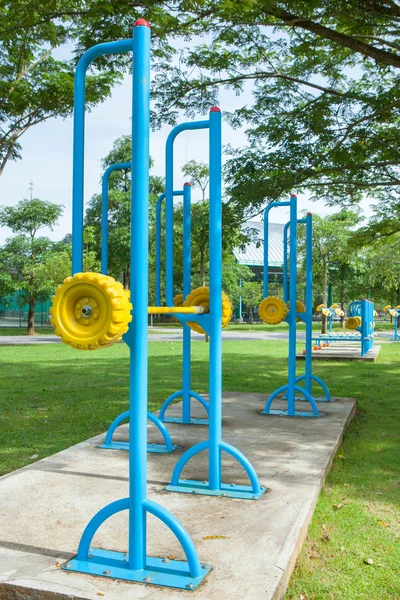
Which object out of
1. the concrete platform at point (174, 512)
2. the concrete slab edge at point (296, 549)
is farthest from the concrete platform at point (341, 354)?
the concrete slab edge at point (296, 549)

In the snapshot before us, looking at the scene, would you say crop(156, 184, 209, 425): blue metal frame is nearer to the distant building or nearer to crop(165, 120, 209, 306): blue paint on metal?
crop(165, 120, 209, 306): blue paint on metal

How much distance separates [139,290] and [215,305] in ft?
3.85

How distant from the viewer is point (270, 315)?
252 inches

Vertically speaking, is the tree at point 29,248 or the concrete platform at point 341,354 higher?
the tree at point 29,248

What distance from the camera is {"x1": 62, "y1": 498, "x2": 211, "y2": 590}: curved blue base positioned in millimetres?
2592

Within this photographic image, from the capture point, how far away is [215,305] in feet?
12.5

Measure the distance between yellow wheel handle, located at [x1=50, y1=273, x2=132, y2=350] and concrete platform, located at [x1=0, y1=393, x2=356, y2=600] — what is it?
111cm

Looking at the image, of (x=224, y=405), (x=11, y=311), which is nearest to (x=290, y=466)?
(x=224, y=405)

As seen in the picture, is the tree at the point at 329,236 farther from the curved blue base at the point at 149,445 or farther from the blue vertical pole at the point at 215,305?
the blue vertical pole at the point at 215,305

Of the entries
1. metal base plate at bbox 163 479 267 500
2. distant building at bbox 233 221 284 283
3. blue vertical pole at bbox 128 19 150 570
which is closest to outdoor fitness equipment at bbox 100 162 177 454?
metal base plate at bbox 163 479 267 500

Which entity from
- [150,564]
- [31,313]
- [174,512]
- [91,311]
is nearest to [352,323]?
[174,512]

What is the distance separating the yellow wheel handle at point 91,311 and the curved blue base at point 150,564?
2.71ft

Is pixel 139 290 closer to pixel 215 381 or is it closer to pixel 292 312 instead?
pixel 215 381

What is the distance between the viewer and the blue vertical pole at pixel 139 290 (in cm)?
268
